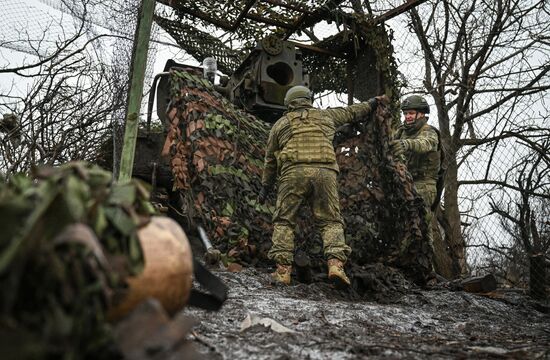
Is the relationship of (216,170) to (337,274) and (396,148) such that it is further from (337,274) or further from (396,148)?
(396,148)

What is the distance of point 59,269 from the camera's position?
91cm

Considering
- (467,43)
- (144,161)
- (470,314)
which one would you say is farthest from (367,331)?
(467,43)

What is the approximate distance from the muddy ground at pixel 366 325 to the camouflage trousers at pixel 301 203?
1.17 feet

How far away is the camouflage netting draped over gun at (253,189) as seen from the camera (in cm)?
517

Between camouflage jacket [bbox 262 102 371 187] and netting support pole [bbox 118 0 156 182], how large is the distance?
193 centimetres

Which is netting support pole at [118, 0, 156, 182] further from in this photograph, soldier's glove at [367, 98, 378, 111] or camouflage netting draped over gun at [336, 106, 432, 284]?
camouflage netting draped over gun at [336, 106, 432, 284]

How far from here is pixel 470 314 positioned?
4.25 meters

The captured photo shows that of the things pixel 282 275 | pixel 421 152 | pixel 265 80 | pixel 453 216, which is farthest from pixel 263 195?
pixel 453 216

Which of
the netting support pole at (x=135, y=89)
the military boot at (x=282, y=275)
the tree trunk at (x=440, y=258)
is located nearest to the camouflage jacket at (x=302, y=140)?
the military boot at (x=282, y=275)

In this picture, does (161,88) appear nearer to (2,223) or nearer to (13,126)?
(13,126)

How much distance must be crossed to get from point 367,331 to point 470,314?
179 centimetres

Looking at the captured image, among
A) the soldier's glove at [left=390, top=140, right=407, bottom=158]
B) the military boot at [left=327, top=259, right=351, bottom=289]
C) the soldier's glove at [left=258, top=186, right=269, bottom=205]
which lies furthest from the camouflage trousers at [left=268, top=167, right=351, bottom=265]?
the soldier's glove at [left=390, top=140, right=407, bottom=158]

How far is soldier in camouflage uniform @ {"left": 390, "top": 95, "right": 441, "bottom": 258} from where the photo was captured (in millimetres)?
6348

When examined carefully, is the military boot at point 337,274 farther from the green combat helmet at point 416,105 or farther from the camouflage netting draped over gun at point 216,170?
the green combat helmet at point 416,105
